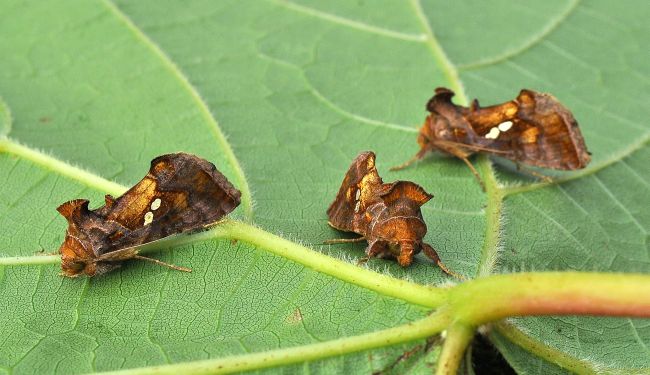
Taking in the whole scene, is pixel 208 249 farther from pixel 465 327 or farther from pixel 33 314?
pixel 465 327

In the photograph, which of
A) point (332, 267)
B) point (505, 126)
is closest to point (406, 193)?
point (332, 267)

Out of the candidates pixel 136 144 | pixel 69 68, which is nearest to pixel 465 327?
pixel 136 144

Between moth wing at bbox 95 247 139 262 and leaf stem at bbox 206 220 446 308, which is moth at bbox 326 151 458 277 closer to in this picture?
leaf stem at bbox 206 220 446 308

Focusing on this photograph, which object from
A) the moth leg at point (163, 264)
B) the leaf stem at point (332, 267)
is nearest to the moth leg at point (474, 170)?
the leaf stem at point (332, 267)

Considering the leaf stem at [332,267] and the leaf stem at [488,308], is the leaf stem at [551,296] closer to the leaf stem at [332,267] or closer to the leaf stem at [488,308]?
the leaf stem at [488,308]

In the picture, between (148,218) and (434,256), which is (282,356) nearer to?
(434,256)

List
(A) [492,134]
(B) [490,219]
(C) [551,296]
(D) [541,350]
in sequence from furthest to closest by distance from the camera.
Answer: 1. (A) [492,134]
2. (B) [490,219]
3. (D) [541,350]
4. (C) [551,296]

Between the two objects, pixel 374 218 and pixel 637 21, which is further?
pixel 637 21

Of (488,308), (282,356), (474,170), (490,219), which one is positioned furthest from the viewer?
(474,170)
